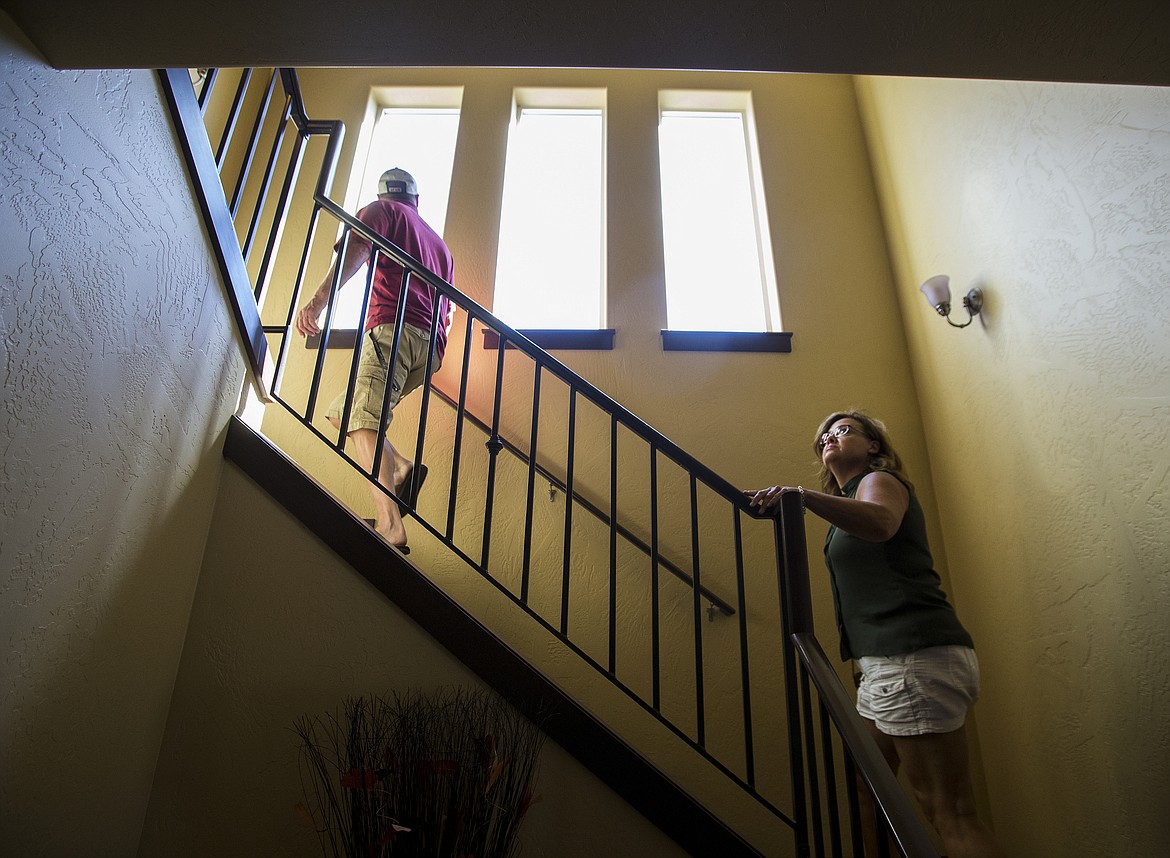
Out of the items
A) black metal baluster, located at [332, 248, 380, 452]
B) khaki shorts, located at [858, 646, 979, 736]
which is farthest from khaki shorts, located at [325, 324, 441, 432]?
khaki shorts, located at [858, 646, 979, 736]

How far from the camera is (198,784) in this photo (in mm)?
1610

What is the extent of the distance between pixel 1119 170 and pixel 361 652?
2392 millimetres

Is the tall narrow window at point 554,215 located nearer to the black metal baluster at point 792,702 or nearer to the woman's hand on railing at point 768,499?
the woman's hand on railing at point 768,499

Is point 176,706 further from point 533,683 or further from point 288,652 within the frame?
point 533,683

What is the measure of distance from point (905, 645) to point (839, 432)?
2.03 feet

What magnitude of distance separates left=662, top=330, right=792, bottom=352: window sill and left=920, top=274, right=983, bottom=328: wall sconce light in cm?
60

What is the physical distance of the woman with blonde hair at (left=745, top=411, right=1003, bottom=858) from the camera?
5.11ft

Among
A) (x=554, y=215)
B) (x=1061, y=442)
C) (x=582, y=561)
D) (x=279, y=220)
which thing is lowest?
(x=582, y=561)

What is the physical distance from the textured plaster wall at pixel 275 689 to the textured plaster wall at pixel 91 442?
0.21 ft

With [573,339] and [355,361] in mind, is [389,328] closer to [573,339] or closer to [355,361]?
[355,361]

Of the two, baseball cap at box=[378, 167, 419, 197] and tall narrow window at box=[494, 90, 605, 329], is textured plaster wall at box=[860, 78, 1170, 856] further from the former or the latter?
baseball cap at box=[378, 167, 419, 197]

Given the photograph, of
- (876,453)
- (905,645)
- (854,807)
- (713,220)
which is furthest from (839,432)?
(713,220)

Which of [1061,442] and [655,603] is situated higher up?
→ [1061,442]

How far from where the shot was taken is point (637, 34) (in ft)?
4.28
